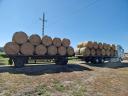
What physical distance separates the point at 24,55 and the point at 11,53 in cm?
116

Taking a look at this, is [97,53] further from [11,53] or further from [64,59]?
[11,53]

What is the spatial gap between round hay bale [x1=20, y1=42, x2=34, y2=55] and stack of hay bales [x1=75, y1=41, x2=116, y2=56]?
9051 mm

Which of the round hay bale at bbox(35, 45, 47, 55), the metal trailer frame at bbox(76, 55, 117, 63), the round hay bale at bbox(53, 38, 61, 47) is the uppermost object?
the round hay bale at bbox(53, 38, 61, 47)

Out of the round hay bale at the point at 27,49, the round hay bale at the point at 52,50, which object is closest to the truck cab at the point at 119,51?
the round hay bale at the point at 52,50

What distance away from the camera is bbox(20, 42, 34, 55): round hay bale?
738 inches

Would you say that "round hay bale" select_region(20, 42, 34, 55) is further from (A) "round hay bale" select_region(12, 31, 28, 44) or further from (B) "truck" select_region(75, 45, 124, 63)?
(B) "truck" select_region(75, 45, 124, 63)

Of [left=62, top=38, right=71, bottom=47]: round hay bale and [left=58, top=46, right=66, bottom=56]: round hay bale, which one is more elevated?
[left=62, top=38, right=71, bottom=47]: round hay bale

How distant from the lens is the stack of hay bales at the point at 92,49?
26902mm

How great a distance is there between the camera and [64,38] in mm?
22188

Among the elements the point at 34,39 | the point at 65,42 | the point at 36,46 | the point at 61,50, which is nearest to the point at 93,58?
the point at 65,42

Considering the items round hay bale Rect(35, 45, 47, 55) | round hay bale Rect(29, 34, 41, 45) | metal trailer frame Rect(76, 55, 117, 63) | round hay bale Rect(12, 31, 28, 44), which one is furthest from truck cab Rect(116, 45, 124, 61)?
round hay bale Rect(12, 31, 28, 44)

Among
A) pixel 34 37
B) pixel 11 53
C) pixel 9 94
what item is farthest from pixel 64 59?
pixel 9 94

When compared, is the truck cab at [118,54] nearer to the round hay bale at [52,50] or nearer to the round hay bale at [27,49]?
the round hay bale at [52,50]

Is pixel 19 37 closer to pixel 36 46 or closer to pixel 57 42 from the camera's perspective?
pixel 36 46
